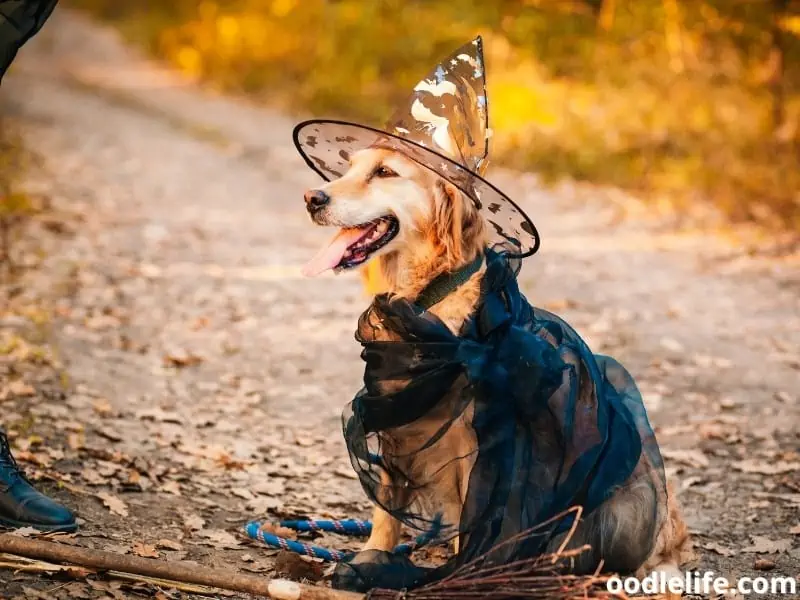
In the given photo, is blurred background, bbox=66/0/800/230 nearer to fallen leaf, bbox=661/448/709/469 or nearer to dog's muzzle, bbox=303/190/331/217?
fallen leaf, bbox=661/448/709/469

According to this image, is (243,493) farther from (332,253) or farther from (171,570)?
(332,253)

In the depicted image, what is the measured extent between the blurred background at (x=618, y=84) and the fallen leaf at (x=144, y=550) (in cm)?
750

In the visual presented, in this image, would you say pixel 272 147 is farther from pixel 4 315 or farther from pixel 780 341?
pixel 780 341

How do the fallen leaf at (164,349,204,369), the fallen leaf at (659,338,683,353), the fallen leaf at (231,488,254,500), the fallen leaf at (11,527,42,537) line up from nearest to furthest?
1. the fallen leaf at (11,527,42,537)
2. the fallen leaf at (231,488,254,500)
3. the fallen leaf at (164,349,204,369)
4. the fallen leaf at (659,338,683,353)

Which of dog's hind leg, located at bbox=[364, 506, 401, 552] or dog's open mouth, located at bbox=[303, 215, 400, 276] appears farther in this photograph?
dog's hind leg, located at bbox=[364, 506, 401, 552]

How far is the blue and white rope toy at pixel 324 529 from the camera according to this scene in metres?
3.23

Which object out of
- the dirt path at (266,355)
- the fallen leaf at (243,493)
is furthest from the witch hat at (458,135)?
the fallen leaf at (243,493)

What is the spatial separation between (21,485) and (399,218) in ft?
5.31

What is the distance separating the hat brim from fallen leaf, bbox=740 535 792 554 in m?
1.61

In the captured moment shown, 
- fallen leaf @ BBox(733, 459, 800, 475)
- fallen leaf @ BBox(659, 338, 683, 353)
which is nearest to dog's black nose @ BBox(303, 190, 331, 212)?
fallen leaf @ BBox(733, 459, 800, 475)

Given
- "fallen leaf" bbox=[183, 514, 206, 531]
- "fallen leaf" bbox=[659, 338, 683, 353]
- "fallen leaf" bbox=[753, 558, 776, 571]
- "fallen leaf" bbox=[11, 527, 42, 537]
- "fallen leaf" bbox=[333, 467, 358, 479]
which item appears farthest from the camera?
"fallen leaf" bbox=[659, 338, 683, 353]

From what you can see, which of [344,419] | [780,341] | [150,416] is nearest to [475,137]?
[344,419]

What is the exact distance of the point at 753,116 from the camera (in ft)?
35.8

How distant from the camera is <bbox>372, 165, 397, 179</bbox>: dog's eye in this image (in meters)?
3.25
